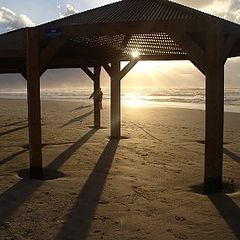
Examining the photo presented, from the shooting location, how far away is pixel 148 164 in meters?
8.65

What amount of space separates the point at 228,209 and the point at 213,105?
1.59m

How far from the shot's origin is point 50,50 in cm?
721

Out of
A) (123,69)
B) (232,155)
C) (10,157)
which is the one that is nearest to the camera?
(10,157)

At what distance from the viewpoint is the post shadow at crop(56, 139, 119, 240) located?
4.74m

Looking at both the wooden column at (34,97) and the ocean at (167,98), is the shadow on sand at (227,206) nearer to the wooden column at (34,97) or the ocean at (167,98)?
the wooden column at (34,97)

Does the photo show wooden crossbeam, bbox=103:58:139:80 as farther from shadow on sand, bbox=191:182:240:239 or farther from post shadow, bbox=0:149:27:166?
shadow on sand, bbox=191:182:240:239

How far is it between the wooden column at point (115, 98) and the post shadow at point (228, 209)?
6554 millimetres

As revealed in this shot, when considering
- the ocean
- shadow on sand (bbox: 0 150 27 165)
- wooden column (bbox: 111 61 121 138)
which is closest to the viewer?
shadow on sand (bbox: 0 150 27 165)

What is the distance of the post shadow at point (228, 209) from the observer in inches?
199

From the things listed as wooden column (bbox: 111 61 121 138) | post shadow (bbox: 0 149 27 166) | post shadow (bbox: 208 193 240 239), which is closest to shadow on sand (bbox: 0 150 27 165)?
post shadow (bbox: 0 149 27 166)

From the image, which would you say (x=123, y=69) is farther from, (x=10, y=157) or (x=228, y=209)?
(x=228, y=209)

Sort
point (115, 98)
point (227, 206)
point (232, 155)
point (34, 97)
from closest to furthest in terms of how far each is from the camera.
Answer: point (227, 206) < point (34, 97) < point (232, 155) < point (115, 98)

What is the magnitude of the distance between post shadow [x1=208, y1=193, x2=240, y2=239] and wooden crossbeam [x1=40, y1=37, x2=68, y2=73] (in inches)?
135

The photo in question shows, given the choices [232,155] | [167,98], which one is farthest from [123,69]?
[167,98]
